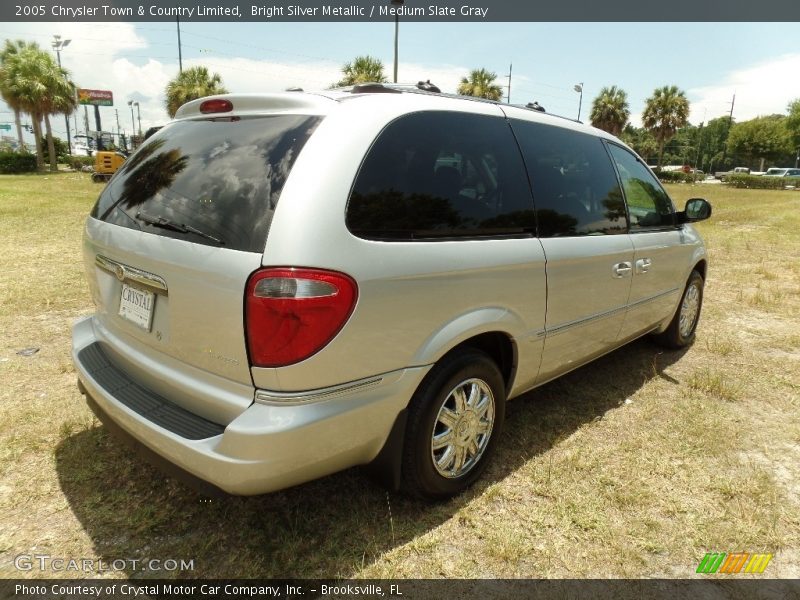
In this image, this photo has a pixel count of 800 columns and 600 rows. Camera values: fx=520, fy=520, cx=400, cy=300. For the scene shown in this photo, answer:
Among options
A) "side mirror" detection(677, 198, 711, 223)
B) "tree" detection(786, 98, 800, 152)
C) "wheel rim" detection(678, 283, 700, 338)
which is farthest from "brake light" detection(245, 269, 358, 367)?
"tree" detection(786, 98, 800, 152)

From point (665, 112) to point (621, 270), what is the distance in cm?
5596

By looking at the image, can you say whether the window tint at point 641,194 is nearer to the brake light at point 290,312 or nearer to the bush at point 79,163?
the brake light at point 290,312

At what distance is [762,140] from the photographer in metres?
69.2

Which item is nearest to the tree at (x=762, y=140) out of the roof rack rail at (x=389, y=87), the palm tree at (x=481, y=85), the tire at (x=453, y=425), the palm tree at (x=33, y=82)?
the palm tree at (x=481, y=85)

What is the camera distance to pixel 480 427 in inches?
102

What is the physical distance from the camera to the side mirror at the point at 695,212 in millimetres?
4035

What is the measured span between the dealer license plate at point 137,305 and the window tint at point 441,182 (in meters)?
0.91

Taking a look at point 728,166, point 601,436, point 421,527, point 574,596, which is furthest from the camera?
point 728,166

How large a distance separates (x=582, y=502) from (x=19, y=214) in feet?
47.4

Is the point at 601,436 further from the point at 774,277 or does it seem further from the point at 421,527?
the point at 774,277

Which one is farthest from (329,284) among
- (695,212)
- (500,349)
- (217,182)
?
(695,212)

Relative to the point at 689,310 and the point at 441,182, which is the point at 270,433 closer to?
the point at 441,182

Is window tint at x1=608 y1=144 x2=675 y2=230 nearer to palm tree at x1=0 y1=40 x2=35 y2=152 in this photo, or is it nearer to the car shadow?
the car shadow

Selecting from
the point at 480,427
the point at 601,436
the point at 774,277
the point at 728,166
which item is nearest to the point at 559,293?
the point at 480,427
